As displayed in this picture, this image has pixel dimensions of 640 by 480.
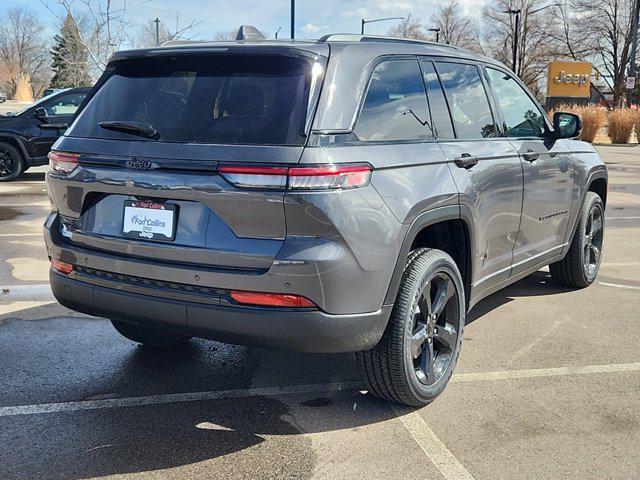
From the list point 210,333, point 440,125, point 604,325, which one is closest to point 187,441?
point 210,333

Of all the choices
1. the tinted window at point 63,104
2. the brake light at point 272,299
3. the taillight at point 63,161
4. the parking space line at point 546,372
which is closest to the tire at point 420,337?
the parking space line at point 546,372

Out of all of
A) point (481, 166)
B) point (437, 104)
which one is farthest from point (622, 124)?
point (437, 104)

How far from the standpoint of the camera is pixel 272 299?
2.81 m

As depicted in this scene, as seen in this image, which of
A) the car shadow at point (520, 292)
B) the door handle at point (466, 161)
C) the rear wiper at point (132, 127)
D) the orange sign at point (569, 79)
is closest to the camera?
the rear wiper at point (132, 127)

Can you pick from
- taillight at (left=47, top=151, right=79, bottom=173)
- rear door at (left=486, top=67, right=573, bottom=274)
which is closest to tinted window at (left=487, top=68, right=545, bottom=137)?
rear door at (left=486, top=67, right=573, bottom=274)

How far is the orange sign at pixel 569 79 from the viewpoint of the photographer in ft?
129

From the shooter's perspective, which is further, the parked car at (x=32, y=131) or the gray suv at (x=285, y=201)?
the parked car at (x=32, y=131)

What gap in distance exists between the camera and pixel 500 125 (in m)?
4.30

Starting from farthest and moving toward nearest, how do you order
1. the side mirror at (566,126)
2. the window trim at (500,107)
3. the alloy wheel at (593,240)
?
the alloy wheel at (593,240), the side mirror at (566,126), the window trim at (500,107)

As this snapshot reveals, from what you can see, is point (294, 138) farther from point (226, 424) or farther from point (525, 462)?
point (525, 462)

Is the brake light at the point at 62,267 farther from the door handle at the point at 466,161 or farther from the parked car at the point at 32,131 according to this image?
the parked car at the point at 32,131

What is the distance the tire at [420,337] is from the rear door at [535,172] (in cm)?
103

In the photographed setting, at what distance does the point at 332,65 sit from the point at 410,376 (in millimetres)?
1539

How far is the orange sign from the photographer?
39438 millimetres
